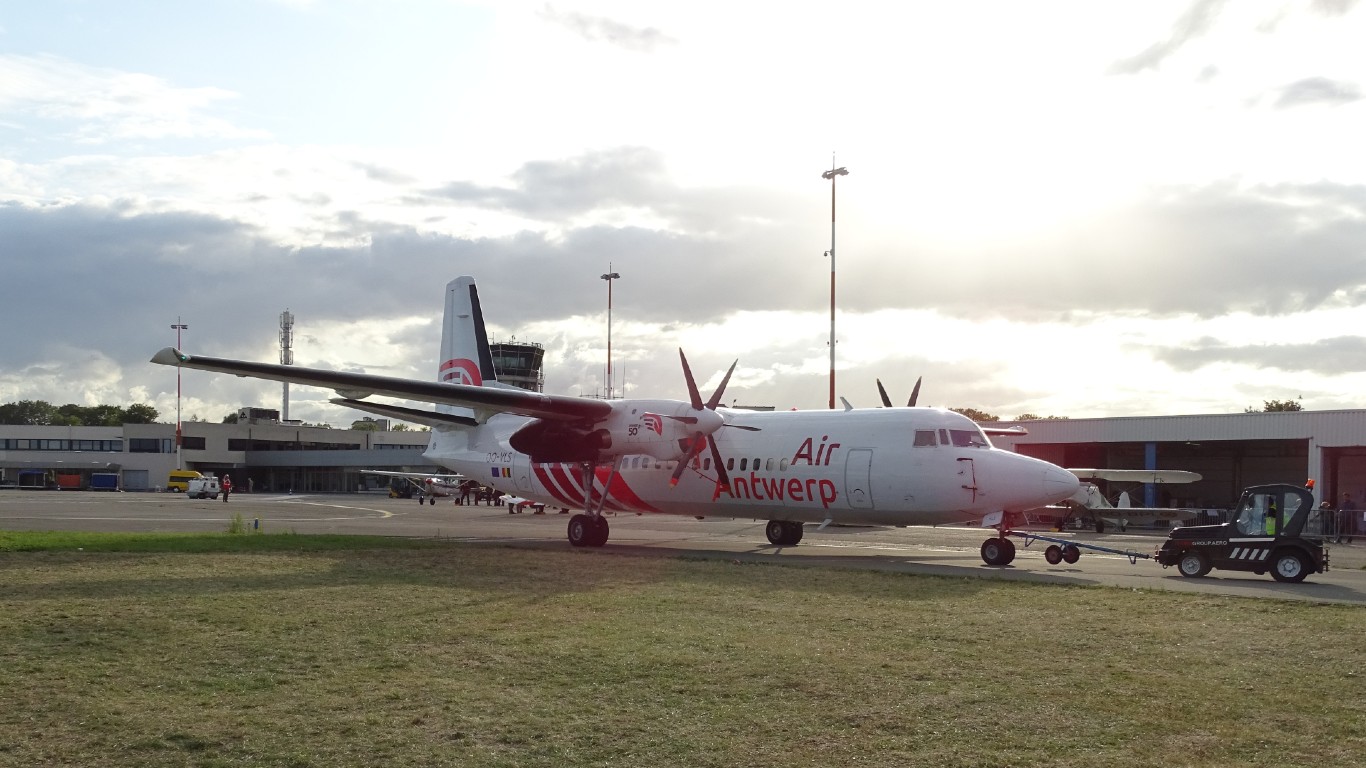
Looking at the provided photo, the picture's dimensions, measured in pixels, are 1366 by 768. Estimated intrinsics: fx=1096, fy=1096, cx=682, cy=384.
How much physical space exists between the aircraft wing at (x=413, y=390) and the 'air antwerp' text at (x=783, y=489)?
3813mm

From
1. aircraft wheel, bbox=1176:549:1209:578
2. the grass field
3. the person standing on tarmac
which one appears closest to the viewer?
the grass field

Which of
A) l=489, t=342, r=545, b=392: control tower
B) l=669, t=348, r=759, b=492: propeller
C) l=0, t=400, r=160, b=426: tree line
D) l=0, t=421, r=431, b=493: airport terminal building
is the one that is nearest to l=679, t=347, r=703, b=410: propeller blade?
l=669, t=348, r=759, b=492: propeller

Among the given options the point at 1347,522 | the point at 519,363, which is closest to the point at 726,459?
the point at 1347,522

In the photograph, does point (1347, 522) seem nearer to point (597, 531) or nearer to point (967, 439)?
point (967, 439)

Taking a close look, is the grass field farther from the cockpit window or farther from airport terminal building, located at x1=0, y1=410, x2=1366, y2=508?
airport terminal building, located at x1=0, y1=410, x2=1366, y2=508

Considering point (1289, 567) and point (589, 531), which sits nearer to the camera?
point (1289, 567)

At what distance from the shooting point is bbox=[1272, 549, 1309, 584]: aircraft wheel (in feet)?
65.4

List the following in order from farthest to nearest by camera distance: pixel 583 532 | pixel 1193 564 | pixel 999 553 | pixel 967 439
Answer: pixel 583 532, pixel 967 439, pixel 999 553, pixel 1193 564

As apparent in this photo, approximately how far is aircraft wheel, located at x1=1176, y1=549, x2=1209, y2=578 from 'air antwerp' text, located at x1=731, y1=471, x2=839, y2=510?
7.28m

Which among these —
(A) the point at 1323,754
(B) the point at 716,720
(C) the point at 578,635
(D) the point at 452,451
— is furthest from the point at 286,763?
(D) the point at 452,451

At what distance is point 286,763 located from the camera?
6.96m

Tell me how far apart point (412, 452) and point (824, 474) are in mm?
92364

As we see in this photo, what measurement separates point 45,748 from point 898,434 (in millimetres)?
19111

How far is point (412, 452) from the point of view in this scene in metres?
112
